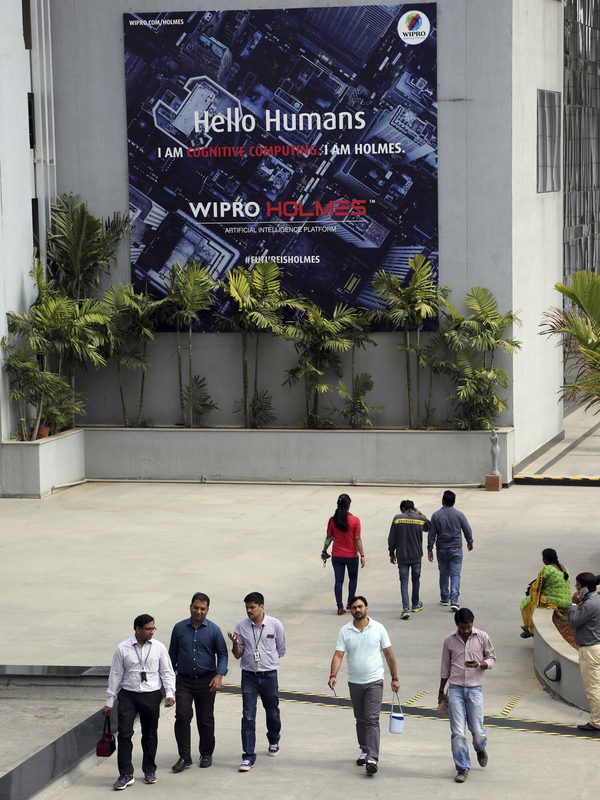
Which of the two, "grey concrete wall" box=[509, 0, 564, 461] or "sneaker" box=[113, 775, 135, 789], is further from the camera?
"grey concrete wall" box=[509, 0, 564, 461]

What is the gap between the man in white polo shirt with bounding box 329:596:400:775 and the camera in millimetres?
9711

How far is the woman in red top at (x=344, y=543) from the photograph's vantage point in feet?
47.6

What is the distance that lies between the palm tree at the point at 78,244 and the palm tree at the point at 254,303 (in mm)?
2517

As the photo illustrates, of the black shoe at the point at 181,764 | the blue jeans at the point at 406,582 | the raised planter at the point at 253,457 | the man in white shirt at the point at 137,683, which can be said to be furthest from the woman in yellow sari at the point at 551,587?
the raised planter at the point at 253,457

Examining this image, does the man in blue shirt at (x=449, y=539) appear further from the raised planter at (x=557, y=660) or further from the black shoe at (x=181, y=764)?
the black shoe at (x=181, y=764)

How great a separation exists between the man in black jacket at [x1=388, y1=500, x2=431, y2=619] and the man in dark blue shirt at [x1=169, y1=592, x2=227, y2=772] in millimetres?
5135

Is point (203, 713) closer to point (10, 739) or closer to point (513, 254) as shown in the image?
point (10, 739)

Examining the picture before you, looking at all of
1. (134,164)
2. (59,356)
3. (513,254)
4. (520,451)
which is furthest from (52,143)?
(520,451)

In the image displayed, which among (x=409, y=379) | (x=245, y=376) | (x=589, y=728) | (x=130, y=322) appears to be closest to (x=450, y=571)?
(x=589, y=728)

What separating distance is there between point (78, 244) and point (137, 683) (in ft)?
52.1

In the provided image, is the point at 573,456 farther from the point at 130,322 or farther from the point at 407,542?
the point at 407,542

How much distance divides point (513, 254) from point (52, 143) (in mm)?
9445

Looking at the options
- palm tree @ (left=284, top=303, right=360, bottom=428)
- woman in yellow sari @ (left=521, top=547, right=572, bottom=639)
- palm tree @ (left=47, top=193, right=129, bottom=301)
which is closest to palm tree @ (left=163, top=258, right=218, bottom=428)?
palm tree @ (left=47, top=193, right=129, bottom=301)

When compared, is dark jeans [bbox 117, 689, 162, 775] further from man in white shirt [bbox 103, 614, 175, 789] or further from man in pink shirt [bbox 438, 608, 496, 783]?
man in pink shirt [bbox 438, 608, 496, 783]
